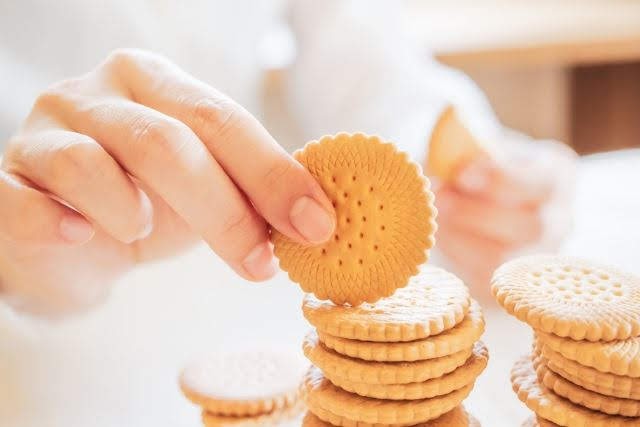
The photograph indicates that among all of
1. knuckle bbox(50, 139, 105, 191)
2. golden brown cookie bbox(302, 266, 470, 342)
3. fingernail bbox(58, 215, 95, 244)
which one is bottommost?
golden brown cookie bbox(302, 266, 470, 342)

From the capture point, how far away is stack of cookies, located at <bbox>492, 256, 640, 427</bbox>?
0.41 meters

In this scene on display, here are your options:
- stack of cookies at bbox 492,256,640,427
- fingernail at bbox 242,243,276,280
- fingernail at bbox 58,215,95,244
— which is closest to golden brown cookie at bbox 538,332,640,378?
stack of cookies at bbox 492,256,640,427

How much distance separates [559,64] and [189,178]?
6.48ft

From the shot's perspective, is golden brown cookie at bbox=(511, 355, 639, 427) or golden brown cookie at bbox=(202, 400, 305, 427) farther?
golden brown cookie at bbox=(202, 400, 305, 427)

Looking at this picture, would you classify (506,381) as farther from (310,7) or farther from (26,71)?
(310,7)

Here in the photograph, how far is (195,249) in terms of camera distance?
92 centimetres

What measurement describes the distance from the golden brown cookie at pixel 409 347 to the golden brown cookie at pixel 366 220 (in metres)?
0.04

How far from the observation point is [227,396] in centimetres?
57

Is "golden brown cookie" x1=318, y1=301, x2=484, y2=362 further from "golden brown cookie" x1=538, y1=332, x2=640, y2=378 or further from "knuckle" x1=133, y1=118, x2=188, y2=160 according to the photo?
"knuckle" x1=133, y1=118, x2=188, y2=160

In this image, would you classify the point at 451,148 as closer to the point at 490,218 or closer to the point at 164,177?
the point at 490,218

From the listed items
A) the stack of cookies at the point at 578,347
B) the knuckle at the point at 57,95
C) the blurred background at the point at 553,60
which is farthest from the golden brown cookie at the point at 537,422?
the blurred background at the point at 553,60

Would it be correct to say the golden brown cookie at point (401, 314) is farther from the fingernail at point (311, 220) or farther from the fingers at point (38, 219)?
the fingers at point (38, 219)

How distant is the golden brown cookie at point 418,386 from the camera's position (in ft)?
1.48

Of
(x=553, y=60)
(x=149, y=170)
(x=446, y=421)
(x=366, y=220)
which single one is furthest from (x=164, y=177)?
(x=553, y=60)
